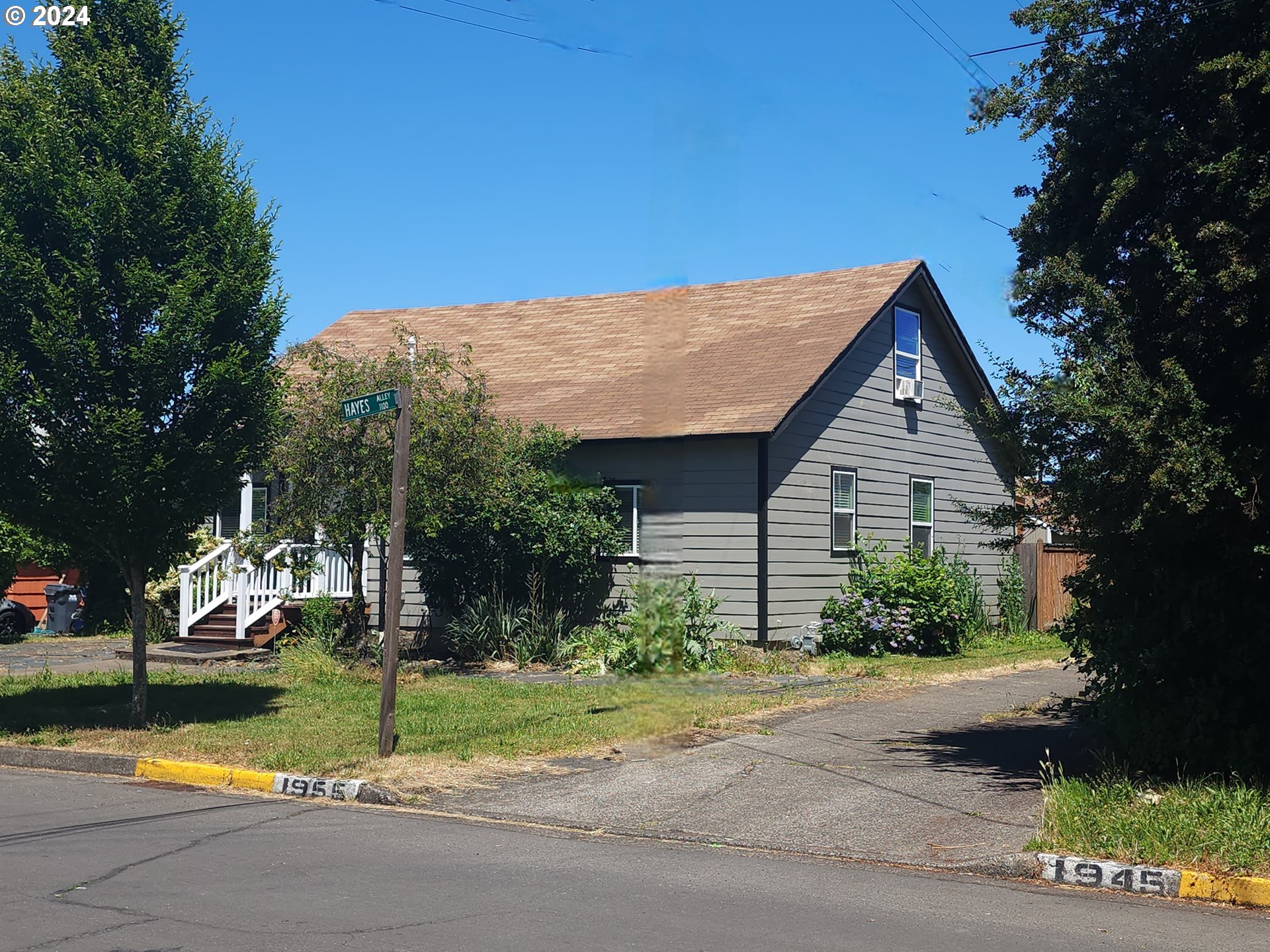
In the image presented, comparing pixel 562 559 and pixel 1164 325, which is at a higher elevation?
pixel 1164 325

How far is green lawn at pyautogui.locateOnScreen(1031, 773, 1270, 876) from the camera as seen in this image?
7590 millimetres

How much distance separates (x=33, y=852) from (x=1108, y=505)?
7595mm

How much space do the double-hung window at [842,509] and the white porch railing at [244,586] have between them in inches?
332

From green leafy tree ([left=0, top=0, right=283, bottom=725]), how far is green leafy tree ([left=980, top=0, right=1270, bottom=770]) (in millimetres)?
8070

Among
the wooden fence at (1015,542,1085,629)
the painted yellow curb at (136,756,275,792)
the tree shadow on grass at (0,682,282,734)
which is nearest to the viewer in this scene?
the painted yellow curb at (136,756,275,792)

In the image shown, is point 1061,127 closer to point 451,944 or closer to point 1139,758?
point 1139,758

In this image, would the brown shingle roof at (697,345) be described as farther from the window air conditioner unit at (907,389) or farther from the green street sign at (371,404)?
the green street sign at (371,404)

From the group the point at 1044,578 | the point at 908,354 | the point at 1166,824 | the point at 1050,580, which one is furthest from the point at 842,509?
the point at 1166,824

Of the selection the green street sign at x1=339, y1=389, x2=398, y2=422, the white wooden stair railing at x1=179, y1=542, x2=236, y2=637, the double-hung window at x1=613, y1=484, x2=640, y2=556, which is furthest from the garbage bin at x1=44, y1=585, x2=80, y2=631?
the green street sign at x1=339, y1=389, x2=398, y2=422

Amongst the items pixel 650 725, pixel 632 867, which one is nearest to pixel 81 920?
pixel 632 867

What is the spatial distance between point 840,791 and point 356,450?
9.38 meters

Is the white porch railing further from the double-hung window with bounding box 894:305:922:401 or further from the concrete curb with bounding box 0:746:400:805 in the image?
the double-hung window with bounding box 894:305:922:401

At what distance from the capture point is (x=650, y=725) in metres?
1.82

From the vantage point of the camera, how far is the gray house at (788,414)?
19906mm
